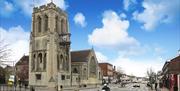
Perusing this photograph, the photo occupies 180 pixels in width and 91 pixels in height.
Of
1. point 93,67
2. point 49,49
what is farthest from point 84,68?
point 49,49

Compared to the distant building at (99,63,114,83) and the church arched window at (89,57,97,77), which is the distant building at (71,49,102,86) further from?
the distant building at (99,63,114,83)

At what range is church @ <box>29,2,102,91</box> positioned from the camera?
278 feet

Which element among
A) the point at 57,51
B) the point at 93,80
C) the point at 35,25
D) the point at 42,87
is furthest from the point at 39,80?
the point at 93,80

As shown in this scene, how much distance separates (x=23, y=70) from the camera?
114688mm

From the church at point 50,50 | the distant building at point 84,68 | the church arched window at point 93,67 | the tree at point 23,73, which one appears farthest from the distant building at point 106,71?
the church at point 50,50

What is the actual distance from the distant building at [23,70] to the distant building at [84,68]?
56.9ft

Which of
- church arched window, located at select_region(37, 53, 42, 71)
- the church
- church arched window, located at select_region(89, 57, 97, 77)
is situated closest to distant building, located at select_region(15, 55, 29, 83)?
the church

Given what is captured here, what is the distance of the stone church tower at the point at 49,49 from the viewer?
278 ft

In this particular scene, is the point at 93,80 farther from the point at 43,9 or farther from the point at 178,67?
the point at 178,67

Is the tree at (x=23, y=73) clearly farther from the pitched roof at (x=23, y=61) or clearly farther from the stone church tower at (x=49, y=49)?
the stone church tower at (x=49, y=49)

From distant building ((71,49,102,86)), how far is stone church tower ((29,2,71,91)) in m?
9.82

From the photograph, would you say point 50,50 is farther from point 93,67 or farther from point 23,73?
point 93,67

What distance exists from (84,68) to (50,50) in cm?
2322

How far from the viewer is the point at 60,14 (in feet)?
305
